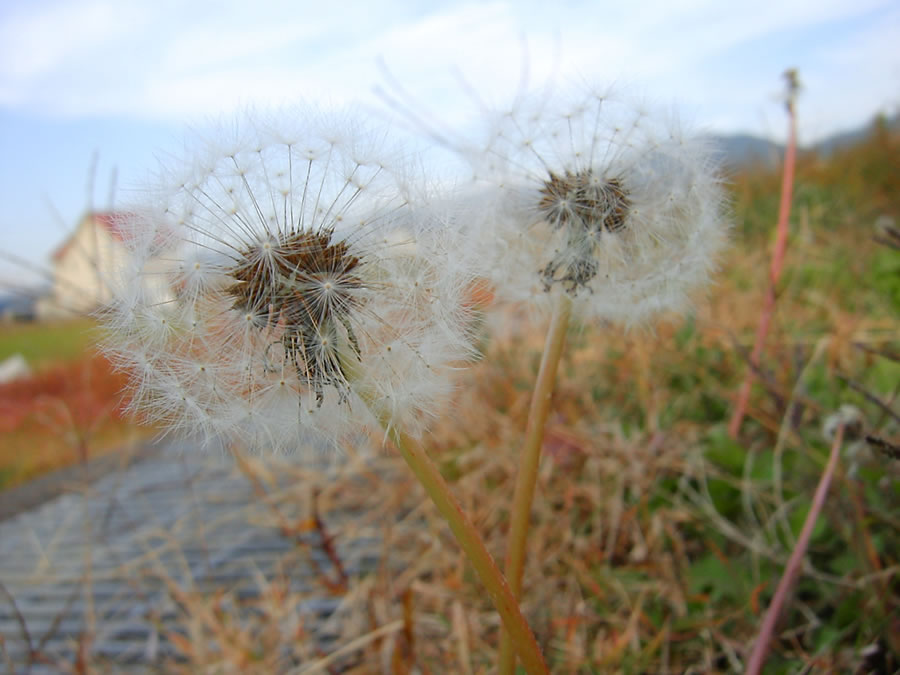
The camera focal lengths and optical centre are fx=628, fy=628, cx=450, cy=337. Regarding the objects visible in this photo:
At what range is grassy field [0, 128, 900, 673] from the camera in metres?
1.84

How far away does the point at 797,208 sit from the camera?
6.67 m

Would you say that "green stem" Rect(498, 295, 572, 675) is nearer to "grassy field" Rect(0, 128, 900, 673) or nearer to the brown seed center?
"grassy field" Rect(0, 128, 900, 673)

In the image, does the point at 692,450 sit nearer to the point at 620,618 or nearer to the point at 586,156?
the point at 620,618

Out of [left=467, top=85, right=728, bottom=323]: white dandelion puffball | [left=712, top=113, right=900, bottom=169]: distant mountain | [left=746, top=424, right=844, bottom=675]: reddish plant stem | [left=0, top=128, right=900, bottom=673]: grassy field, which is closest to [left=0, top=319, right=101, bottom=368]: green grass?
[left=712, top=113, right=900, bottom=169]: distant mountain

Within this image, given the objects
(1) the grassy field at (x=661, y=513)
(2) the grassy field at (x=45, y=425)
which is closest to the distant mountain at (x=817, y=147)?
(1) the grassy field at (x=661, y=513)

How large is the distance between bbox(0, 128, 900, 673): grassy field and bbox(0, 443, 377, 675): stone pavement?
0.19m

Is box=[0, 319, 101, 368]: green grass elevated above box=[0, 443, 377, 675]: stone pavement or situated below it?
below

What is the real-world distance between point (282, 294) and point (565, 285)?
616 mm

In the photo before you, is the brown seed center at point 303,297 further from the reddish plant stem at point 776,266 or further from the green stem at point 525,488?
the reddish plant stem at point 776,266

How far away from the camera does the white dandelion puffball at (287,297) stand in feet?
3.53

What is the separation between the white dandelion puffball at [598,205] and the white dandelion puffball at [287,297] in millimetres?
288

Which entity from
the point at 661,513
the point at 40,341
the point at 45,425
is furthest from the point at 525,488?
the point at 40,341

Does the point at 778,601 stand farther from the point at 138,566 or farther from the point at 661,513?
the point at 138,566

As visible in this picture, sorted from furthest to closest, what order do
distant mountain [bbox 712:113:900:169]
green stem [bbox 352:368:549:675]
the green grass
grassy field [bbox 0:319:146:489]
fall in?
the green grass
distant mountain [bbox 712:113:900:169]
grassy field [bbox 0:319:146:489]
green stem [bbox 352:368:549:675]
